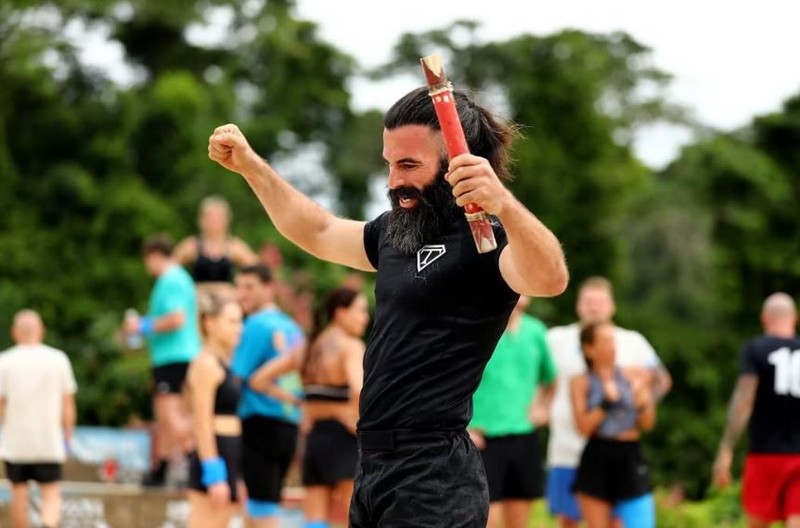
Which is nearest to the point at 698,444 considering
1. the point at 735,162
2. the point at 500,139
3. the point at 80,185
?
the point at 735,162

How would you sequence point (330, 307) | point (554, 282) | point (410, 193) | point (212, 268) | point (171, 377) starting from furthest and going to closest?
1. point (212, 268)
2. point (171, 377)
3. point (330, 307)
4. point (410, 193)
5. point (554, 282)

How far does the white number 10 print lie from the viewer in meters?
9.91

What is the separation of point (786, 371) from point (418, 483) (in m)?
6.34

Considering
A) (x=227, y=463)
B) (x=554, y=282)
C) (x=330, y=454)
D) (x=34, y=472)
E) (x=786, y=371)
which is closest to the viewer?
(x=554, y=282)

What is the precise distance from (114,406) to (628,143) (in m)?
18.0

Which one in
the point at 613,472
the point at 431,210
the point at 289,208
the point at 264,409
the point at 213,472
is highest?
the point at 289,208

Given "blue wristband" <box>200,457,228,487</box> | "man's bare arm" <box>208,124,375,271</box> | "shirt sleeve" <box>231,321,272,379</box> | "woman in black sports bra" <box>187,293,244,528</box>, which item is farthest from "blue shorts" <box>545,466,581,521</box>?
"man's bare arm" <box>208,124,375,271</box>

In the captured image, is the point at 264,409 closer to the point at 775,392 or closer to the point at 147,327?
the point at 147,327

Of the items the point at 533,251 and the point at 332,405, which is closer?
the point at 533,251

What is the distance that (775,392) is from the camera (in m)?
10.0

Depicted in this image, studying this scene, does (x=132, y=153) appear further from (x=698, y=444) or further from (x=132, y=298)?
(x=698, y=444)

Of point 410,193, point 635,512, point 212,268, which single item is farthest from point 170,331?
point 410,193

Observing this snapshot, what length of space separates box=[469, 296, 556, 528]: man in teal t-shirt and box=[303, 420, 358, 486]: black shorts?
88 cm

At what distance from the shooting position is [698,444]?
21.7 m
